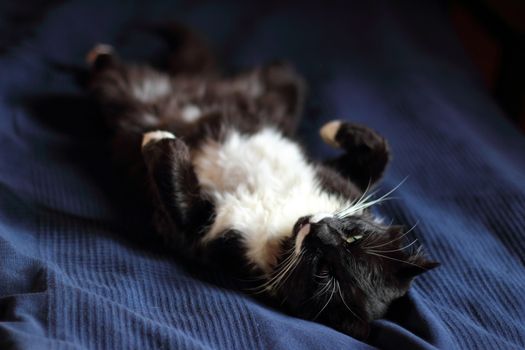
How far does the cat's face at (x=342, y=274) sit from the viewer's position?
1.10 meters

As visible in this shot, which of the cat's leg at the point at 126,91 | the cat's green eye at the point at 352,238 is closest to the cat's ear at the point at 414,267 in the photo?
the cat's green eye at the point at 352,238

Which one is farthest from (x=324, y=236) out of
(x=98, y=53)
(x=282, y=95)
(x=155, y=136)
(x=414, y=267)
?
(x=98, y=53)

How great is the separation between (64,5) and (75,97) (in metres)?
0.41

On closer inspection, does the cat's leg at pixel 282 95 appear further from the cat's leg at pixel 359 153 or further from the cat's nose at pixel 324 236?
the cat's nose at pixel 324 236

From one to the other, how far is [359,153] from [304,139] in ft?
0.86

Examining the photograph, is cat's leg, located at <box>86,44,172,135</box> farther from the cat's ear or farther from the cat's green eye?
the cat's ear

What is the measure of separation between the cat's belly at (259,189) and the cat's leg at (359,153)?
0.35 ft

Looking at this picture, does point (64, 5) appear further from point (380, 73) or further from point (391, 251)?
point (391, 251)

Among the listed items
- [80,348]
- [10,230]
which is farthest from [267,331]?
[10,230]

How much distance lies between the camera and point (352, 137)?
56.4 inches

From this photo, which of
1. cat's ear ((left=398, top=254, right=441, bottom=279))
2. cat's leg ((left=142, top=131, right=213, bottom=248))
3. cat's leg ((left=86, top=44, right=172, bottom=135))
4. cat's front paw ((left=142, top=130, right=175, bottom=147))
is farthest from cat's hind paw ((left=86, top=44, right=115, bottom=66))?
cat's ear ((left=398, top=254, right=441, bottom=279))

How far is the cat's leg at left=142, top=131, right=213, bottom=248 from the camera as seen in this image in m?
1.24

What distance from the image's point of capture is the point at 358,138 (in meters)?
1.42

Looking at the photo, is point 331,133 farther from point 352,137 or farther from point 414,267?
point 414,267
